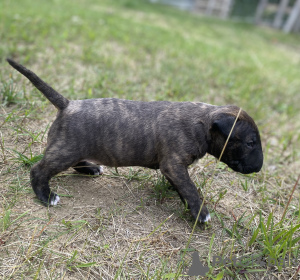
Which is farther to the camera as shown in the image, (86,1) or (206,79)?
(86,1)

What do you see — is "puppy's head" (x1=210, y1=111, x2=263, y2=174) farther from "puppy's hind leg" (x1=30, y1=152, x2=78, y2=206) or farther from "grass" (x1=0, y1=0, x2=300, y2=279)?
"puppy's hind leg" (x1=30, y1=152, x2=78, y2=206)

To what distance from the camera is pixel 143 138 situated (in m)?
3.29

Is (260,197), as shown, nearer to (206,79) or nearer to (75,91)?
(75,91)

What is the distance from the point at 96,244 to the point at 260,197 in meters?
2.13

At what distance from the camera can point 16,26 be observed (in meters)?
7.34

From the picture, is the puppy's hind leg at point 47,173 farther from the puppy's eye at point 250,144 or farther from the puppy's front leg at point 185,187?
the puppy's eye at point 250,144

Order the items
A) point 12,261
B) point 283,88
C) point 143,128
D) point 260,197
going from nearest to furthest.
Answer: point 12,261 → point 143,128 → point 260,197 → point 283,88

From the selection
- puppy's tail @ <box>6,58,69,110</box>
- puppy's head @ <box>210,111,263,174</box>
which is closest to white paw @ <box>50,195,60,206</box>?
puppy's tail @ <box>6,58,69,110</box>

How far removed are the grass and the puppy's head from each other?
38 cm

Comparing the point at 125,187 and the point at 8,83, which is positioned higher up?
the point at 8,83

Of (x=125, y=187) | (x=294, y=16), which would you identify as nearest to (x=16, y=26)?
(x=125, y=187)

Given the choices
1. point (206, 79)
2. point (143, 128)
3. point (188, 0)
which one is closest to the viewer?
point (143, 128)

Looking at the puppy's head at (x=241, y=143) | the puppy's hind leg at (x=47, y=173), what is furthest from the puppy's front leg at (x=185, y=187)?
the puppy's hind leg at (x=47, y=173)

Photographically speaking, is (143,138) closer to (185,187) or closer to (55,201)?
(185,187)
